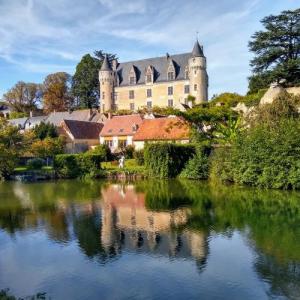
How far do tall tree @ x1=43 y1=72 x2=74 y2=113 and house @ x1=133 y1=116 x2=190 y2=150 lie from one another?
121ft

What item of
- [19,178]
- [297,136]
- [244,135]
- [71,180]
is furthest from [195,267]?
[19,178]

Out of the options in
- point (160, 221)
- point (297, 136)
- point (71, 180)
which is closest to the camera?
point (160, 221)

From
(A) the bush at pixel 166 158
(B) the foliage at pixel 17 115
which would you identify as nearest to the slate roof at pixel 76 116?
(B) the foliage at pixel 17 115

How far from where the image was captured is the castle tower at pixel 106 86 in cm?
7088

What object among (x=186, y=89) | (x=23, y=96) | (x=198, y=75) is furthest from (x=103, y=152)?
(x=23, y=96)

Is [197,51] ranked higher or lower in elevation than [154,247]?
higher

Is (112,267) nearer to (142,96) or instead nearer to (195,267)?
(195,267)

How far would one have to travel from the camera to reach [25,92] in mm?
87875

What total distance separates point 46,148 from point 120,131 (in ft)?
32.8

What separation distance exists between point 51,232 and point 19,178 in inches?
962

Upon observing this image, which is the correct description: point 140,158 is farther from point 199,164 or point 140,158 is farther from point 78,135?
point 78,135

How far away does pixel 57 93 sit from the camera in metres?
82.7

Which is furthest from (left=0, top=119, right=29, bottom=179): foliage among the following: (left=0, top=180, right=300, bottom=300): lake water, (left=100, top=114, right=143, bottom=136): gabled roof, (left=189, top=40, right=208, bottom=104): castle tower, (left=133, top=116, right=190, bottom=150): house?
(left=189, top=40, right=208, bottom=104): castle tower

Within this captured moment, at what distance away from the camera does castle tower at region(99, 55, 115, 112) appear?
70875mm
